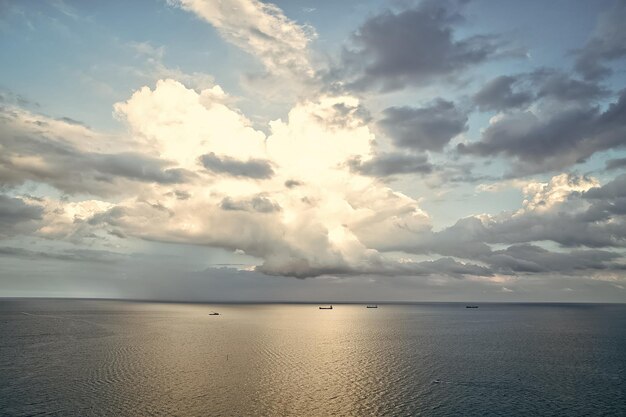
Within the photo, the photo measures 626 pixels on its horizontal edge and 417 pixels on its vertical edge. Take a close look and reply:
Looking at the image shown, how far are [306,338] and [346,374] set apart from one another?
289ft

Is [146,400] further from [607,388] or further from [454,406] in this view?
[607,388]

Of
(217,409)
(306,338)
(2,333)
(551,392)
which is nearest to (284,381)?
(217,409)

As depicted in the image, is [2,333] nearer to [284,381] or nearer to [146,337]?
[146,337]

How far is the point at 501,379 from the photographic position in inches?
4058

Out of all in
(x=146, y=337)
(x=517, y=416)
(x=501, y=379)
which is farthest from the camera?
(x=146, y=337)

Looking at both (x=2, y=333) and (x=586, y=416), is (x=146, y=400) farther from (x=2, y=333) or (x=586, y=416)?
(x=2, y=333)

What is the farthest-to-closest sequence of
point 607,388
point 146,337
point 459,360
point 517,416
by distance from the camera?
1. point 146,337
2. point 459,360
3. point 607,388
4. point 517,416

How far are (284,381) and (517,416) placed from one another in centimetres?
5035

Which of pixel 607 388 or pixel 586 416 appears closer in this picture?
pixel 586 416

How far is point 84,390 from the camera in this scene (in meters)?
87.3

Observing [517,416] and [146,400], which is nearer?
[517,416]

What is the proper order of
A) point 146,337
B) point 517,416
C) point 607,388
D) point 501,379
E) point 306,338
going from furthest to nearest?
point 306,338, point 146,337, point 501,379, point 607,388, point 517,416

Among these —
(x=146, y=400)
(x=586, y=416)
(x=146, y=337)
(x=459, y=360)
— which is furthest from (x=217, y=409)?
(x=146, y=337)

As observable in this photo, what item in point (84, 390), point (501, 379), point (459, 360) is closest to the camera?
point (84, 390)
